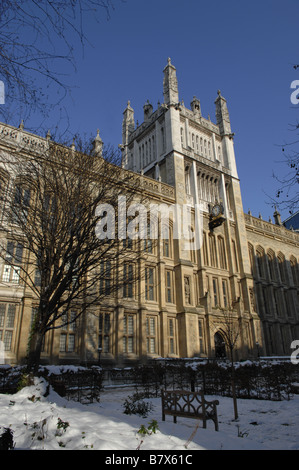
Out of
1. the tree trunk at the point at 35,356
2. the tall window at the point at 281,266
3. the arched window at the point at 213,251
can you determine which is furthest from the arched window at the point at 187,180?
the tree trunk at the point at 35,356

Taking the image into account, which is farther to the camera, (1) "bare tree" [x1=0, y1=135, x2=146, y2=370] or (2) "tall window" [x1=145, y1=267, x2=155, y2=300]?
(2) "tall window" [x1=145, y1=267, x2=155, y2=300]

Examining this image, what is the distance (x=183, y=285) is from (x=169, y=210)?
21.2 feet

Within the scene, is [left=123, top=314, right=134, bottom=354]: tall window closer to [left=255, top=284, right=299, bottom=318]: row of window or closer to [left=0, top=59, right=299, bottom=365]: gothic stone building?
[left=0, top=59, right=299, bottom=365]: gothic stone building

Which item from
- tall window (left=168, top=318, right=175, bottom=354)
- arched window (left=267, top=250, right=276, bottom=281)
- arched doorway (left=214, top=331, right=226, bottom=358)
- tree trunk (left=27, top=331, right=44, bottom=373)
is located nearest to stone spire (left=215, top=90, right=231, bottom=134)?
arched window (left=267, top=250, right=276, bottom=281)

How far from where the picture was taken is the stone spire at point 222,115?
117 feet

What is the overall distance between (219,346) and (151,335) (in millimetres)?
6799

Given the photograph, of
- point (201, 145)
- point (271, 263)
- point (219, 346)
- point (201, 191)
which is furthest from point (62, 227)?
point (271, 263)

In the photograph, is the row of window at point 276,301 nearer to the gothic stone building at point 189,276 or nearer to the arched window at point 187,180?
the gothic stone building at point 189,276

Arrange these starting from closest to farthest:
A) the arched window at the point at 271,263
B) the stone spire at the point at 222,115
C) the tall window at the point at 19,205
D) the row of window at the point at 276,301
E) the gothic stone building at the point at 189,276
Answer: the tall window at the point at 19,205
the gothic stone building at the point at 189,276
the row of window at the point at 276,301
the arched window at the point at 271,263
the stone spire at the point at 222,115

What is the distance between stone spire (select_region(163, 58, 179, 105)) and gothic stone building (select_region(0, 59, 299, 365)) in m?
0.12

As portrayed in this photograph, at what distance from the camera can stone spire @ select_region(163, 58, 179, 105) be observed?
1215 inches

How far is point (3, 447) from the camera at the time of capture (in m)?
4.05

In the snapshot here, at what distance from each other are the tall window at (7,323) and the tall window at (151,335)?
9.11 meters
